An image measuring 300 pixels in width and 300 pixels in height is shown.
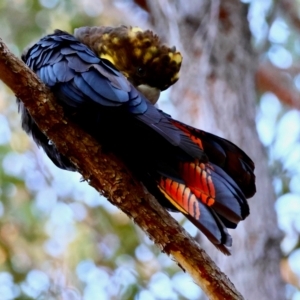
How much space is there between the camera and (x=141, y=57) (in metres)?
2.14

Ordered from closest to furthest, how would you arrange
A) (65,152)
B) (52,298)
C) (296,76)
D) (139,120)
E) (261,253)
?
1. (139,120)
2. (65,152)
3. (261,253)
4. (52,298)
5. (296,76)

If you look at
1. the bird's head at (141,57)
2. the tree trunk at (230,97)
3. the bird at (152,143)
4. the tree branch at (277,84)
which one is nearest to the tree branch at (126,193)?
the bird at (152,143)

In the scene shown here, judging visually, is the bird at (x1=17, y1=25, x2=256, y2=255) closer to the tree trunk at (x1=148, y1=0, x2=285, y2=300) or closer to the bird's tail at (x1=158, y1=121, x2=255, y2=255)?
the bird's tail at (x1=158, y1=121, x2=255, y2=255)

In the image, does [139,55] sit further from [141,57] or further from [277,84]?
[277,84]

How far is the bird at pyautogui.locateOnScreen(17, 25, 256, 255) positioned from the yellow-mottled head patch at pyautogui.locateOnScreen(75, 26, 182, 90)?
35cm

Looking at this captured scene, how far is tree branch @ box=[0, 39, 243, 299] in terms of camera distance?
1.60 m

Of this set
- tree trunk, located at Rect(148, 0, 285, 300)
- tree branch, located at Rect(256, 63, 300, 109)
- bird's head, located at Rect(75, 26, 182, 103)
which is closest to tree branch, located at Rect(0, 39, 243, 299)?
bird's head, located at Rect(75, 26, 182, 103)

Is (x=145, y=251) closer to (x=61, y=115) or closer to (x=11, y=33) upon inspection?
(x=11, y=33)

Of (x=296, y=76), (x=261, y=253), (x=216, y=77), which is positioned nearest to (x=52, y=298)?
(x=261, y=253)

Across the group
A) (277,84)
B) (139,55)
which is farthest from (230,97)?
(277,84)

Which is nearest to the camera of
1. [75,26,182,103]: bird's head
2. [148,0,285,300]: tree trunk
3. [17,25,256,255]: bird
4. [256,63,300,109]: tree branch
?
[17,25,256,255]: bird

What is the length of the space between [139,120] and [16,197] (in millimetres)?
2504

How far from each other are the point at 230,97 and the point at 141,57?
3.35 feet

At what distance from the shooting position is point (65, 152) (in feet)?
5.34
